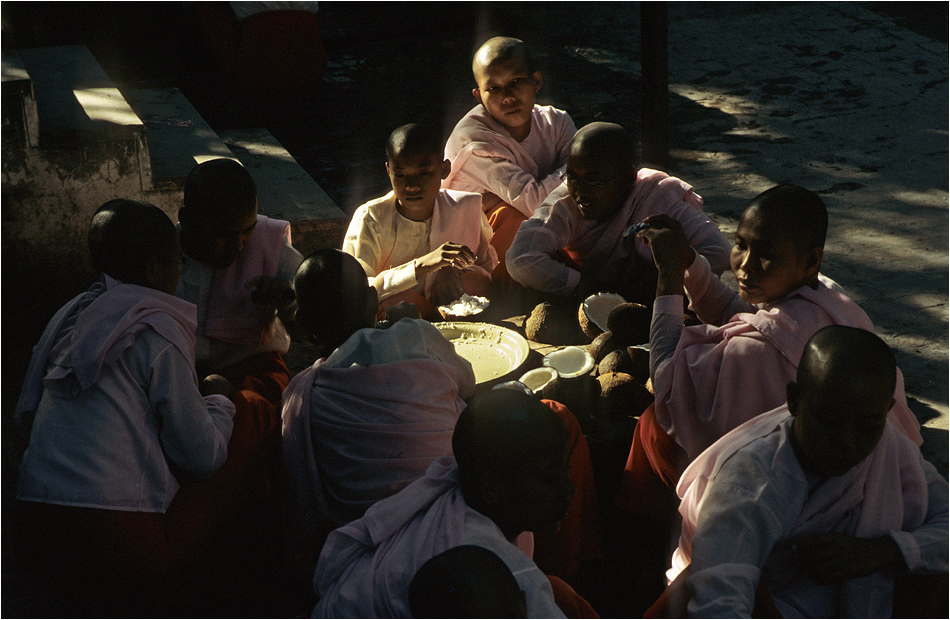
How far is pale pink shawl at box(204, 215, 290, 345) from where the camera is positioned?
127 inches

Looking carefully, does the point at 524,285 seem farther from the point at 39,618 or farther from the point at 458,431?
the point at 39,618

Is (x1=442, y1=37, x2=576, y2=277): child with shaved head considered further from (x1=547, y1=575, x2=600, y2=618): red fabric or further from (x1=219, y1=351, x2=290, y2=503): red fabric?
(x1=547, y1=575, x2=600, y2=618): red fabric

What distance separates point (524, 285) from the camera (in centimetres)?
384

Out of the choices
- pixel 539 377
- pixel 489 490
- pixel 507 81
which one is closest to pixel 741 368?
pixel 539 377

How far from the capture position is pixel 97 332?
224 centimetres

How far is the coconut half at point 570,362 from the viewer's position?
3000 millimetres

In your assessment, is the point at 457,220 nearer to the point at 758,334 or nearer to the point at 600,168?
the point at 600,168

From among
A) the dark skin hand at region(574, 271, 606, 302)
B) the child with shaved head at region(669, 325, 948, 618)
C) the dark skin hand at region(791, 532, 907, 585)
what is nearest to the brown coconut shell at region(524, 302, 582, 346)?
the dark skin hand at region(574, 271, 606, 302)

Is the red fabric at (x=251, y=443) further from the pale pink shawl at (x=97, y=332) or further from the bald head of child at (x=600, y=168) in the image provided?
the bald head of child at (x=600, y=168)

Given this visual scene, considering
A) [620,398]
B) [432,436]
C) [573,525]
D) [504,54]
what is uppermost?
[504,54]

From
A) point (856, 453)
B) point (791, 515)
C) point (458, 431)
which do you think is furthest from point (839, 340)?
point (458, 431)

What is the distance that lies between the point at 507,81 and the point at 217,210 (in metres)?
2.04

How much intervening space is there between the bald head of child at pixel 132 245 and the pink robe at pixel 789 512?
1613mm

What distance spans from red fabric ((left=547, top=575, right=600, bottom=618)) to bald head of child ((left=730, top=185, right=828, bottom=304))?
1127 millimetres
